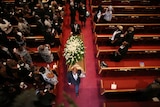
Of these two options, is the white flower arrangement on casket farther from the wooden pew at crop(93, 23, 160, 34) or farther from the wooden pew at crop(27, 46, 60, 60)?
the wooden pew at crop(93, 23, 160, 34)

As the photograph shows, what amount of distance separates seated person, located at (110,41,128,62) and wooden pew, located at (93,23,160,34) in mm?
1291

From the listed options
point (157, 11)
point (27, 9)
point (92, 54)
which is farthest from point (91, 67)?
point (157, 11)

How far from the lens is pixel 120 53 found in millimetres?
6457

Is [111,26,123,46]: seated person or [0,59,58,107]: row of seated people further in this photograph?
[111,26,123,46]: seated person

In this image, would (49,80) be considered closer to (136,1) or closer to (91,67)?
(91,67)

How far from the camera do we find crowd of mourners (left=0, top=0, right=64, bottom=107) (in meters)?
5.41

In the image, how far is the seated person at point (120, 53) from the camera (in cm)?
621

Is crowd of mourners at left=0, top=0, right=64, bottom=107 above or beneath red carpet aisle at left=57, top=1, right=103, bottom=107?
above

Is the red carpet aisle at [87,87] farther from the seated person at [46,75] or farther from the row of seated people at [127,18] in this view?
the row of seated people at [127,18]

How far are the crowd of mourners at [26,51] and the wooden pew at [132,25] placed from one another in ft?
5.43

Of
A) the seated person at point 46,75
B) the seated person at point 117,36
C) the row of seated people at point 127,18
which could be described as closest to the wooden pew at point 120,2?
the row of seated people at point 127,18

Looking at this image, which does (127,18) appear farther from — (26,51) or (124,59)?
(26,51)

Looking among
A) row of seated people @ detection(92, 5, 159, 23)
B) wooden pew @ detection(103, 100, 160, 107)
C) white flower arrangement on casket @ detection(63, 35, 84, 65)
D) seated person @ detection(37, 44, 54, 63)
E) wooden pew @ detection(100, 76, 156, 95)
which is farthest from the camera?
row of seated people @ detection(92, 5, 159, 23)

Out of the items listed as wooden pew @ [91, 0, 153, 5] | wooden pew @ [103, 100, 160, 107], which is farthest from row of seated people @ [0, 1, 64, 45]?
wooden pew @ [103, 100, 160, 107]
